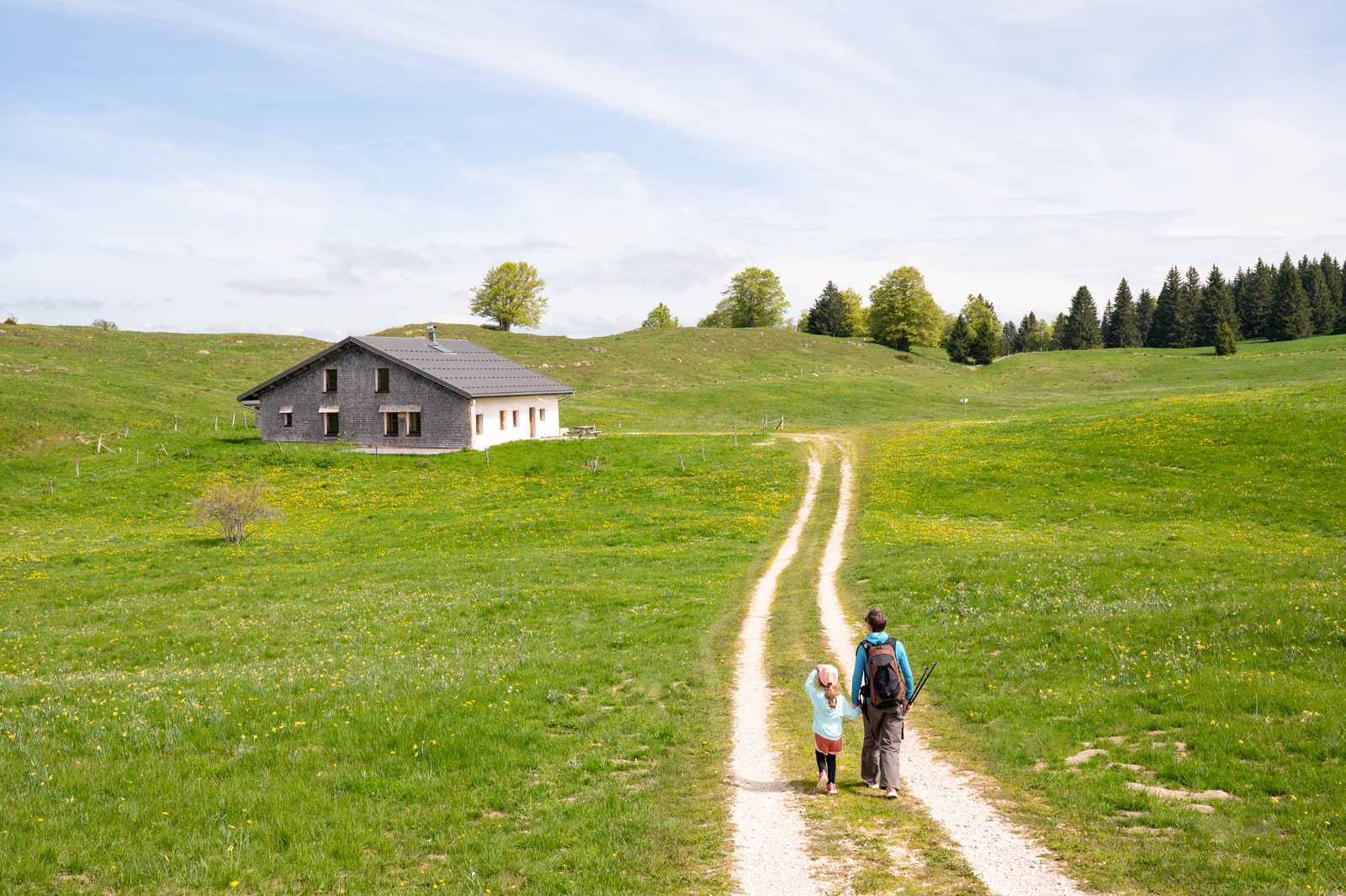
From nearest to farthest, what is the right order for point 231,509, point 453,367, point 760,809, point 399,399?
point 760,809
point 231,509
point 399,399
point 453,367

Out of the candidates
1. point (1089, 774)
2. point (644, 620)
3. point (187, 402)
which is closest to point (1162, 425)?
point (644, 620)

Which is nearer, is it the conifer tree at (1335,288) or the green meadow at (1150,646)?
the green meadow at (1150,646)

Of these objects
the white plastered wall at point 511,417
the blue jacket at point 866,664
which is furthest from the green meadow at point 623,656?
the white plastered wall at point 511,417

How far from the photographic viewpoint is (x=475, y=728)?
12562 millimetres

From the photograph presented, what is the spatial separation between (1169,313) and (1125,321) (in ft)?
27.1

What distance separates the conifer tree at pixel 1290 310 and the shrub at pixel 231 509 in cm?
15171

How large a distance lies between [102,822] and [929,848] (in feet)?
31.3

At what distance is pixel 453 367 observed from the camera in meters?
60.2

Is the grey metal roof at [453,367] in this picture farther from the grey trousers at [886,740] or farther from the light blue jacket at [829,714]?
the grey trousers at [886,740]

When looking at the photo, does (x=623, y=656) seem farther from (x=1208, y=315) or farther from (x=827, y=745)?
(x=1208, y=315)

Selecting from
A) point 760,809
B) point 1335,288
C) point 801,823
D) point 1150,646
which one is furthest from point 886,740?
point 1335,288

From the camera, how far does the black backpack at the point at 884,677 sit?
36.5 ft

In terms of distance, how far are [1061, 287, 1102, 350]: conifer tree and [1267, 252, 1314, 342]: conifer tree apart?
26395mm

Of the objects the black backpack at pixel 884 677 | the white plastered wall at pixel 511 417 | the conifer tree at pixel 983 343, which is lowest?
the black backpack at pixel 884 677
